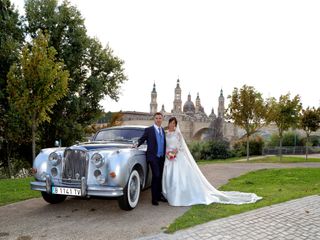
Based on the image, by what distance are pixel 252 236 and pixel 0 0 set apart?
18.9 meters

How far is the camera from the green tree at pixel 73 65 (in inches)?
809

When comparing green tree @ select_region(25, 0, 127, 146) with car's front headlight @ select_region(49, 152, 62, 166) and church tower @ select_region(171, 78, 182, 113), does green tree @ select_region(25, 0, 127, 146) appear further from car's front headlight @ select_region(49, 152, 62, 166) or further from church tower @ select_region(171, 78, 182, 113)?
church tower @ select_region(171, 78, 182, 113)

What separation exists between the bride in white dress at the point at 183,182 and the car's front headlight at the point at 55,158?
2.33 meters

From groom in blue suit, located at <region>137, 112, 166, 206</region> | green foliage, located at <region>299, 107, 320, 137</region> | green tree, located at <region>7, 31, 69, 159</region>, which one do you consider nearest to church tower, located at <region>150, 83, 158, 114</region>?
green foliage, located at <region>299, 107, 320, 137</region>

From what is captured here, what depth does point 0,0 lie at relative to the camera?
1870cm

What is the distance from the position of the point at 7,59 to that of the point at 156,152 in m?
14.2

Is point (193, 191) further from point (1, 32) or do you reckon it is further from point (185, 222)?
point (1, 32)

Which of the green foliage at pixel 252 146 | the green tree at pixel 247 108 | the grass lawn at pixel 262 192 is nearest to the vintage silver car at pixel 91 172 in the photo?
the grass lawn at pixel 262 192

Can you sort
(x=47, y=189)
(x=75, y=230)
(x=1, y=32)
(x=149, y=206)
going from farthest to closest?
(x=1, y=32)
(x=149, y=206)
(x=47, y=189)
(x=75, y=230)

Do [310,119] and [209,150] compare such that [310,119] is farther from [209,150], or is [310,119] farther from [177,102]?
[177,102]

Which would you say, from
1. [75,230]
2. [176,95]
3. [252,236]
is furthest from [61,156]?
[176,95]

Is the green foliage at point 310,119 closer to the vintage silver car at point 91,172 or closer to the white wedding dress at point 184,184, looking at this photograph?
the white wedding dress at point 184,184

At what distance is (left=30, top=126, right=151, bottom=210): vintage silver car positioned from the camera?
Answer: 6.19 meters

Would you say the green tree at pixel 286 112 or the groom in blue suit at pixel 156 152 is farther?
the green tree at pixel 286 112
